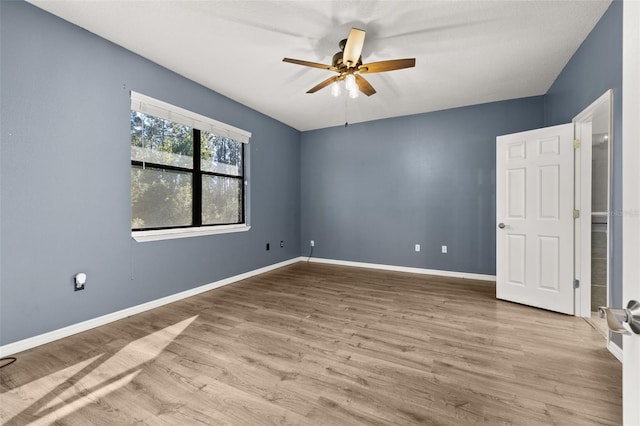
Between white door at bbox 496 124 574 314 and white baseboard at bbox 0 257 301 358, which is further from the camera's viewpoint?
white door at bbox 496 124 574 314

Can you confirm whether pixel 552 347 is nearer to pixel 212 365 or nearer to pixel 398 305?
pixel 398 305

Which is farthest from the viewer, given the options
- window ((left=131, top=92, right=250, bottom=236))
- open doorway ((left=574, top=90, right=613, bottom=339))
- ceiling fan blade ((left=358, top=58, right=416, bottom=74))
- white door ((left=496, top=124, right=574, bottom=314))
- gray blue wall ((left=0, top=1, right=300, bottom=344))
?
window ((left=131, top=92, right=250, bottom=236))

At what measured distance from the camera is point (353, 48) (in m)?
2.25

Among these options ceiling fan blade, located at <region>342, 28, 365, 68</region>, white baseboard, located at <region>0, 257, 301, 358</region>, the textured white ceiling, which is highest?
the textured white ceiling

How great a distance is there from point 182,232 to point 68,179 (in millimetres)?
1227

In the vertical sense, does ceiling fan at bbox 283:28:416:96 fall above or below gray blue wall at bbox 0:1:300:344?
above

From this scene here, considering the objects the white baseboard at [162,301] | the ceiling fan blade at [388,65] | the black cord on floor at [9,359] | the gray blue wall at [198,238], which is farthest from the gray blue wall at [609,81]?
the black cord on floor at [9,359]

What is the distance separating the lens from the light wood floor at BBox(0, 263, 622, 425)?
148cm

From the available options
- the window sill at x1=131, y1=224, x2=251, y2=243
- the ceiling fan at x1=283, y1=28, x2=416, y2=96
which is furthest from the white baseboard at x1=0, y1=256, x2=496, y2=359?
the ceiling fan at x1=283, y1=28, x2=416, y2=96

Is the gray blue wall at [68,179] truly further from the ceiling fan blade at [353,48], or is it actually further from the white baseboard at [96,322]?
the ceiling fan blade at [353,48]

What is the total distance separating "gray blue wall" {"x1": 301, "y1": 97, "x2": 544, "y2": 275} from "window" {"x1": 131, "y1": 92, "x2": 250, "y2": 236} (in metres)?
1.82

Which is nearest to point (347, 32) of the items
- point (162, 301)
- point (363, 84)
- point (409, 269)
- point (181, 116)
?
point (363, 84)

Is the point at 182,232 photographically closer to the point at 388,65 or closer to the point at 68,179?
the point at 68,179

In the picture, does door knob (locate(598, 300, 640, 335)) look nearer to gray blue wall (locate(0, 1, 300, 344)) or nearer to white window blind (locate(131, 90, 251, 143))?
gray blue wall (locate(0, 1, 300, 344))
